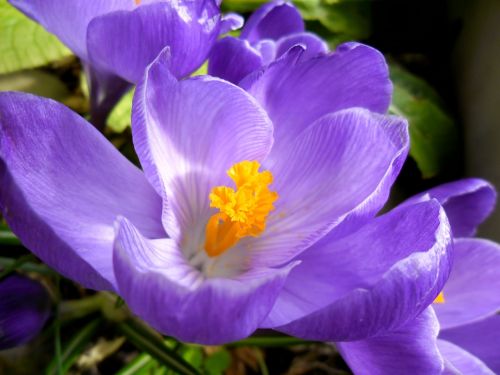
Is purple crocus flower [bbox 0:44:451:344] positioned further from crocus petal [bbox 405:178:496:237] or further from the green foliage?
the green foliage

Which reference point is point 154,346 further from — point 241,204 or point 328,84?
point 328,84

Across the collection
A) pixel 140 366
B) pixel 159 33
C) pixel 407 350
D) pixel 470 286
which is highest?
pixel 159 33

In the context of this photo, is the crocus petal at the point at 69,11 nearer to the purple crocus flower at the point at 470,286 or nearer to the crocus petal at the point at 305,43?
the crocus petal at the point at 305,43

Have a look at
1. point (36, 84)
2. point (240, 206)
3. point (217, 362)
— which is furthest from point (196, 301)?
point (36, 84)

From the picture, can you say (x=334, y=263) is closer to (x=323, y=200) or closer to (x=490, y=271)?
(x=323, y=200)

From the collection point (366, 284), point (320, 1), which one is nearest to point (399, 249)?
point (366, 284)
